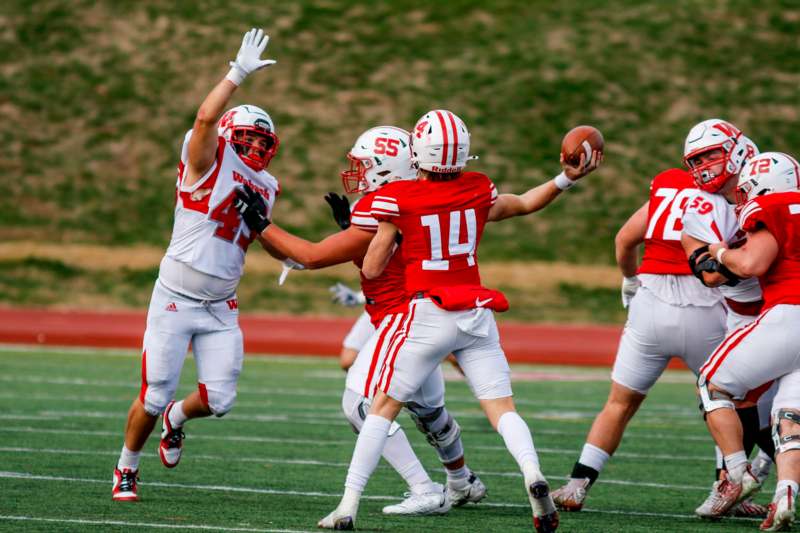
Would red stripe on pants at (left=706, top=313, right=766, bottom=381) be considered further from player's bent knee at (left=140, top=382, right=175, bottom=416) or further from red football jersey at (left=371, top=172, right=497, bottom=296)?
player's bent knee at (left=140, top=382, right=175, bottom=416)

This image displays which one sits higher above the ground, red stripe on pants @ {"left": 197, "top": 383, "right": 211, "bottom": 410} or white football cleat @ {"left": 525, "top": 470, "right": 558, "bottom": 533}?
white football cleat @ {"left": 525, "top": 470, "right": 558, "bottom": 533}

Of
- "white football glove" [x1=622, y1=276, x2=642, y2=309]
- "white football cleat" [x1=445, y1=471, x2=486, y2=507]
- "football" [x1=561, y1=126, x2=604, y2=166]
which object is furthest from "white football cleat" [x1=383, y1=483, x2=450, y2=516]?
"football" [x1=561, y1=126, x2=604, y2=166]

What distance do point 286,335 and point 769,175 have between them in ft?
37.5

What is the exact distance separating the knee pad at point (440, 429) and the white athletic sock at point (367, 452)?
29.8 inches

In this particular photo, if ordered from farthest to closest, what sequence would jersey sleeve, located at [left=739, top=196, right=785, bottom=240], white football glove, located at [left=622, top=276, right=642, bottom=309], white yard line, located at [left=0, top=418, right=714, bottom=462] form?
white yard line, located at [left=0, top=418, right=714, bottom=462], white football glove, located at [left=622, top=276, right=642, bottom=309], jersey sleeve, located at [left=739, top=196, right=785, bottom=240]

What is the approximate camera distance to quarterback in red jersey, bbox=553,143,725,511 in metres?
6.51

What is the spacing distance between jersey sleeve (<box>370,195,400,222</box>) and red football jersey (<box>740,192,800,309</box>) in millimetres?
1606

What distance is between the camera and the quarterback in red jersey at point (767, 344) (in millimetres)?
5871

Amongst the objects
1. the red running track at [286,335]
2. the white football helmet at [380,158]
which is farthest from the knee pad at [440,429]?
the red running track at [286,335]

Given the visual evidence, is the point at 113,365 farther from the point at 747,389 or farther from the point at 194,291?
the point at 747,389

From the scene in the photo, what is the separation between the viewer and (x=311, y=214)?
2308 centimetres

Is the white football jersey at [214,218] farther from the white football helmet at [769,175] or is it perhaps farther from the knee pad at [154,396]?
the white football helmet at [769,175]

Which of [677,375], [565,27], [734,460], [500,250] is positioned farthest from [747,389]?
[565,27]

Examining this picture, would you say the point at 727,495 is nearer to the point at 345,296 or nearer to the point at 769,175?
the point at 769,175
